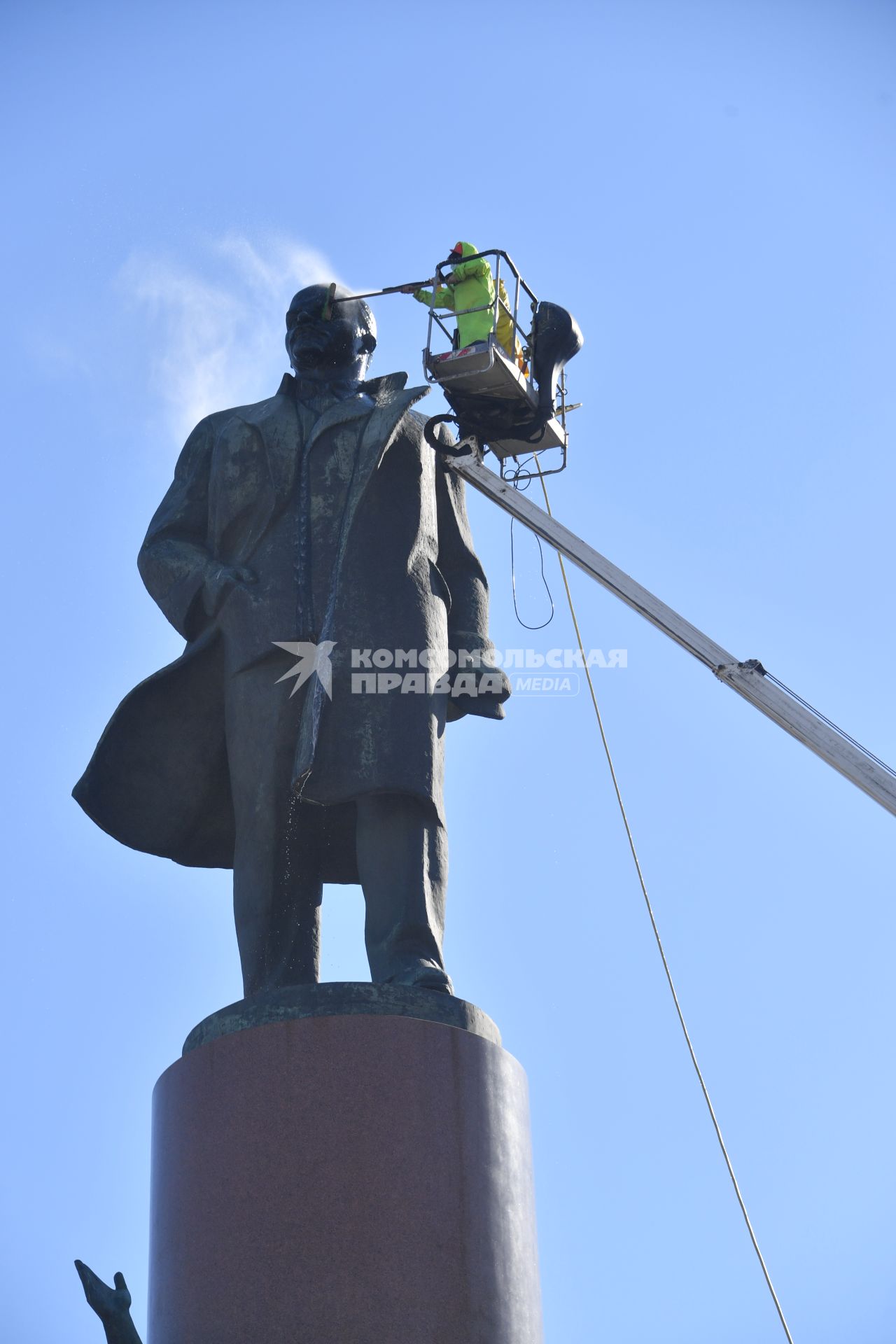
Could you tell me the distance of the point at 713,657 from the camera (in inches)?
421

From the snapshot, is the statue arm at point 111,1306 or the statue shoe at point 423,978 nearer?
the statue arm at point 111,1306

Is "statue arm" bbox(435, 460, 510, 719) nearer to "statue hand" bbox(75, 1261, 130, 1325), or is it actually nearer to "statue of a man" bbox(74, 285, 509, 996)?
"statue of a man" bbox(74, 285, 509, 996)

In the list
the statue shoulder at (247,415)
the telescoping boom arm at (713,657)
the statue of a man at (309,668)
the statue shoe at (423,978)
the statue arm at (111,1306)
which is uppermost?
the telescoping boom arm at (713,657)

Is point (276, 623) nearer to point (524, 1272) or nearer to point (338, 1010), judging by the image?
point (338, 1010)

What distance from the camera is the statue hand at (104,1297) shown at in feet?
18.4

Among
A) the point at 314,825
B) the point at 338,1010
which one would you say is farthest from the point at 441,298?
the point at 338,1010

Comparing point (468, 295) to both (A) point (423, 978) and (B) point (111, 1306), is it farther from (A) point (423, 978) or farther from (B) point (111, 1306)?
(B) point (111, 1306)

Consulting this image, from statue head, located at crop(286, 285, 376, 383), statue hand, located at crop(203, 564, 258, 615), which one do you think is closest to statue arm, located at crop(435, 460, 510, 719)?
statue head, located at crop(286, 285, 376, 383)

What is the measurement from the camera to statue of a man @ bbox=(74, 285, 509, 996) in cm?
677

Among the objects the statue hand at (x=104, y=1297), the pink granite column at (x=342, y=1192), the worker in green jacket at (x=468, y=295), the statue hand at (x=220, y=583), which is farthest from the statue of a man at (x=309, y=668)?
the worker in green jacket at (x=468, y=295)

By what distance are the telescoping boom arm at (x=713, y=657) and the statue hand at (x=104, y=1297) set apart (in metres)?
4.92

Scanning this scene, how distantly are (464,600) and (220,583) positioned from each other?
1014mm

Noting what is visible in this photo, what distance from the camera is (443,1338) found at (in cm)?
541

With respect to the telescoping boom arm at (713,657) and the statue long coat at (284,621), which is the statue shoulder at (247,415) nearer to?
the statue long coat at (284,621)
